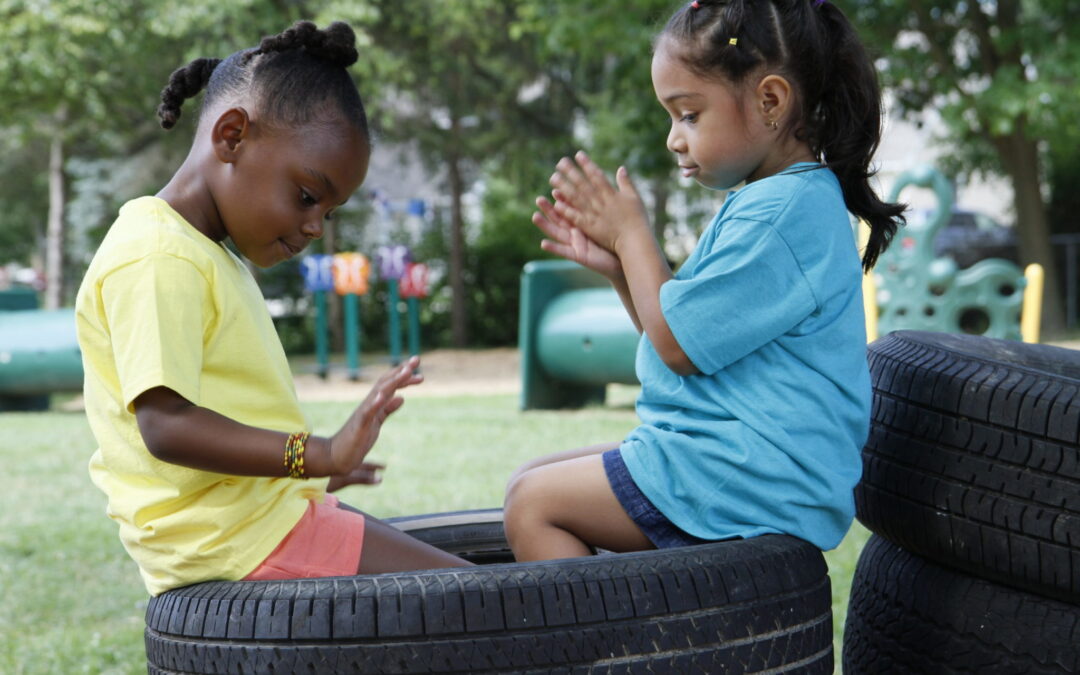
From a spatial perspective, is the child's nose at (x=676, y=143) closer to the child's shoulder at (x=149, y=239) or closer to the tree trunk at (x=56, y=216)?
the child's shoulder at (x=149, y=239)

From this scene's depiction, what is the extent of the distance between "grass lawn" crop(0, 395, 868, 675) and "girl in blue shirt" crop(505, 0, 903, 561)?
5.55ft

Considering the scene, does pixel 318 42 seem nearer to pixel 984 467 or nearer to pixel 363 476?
pixel 363 476

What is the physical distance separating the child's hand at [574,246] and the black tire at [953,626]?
0.86 metres

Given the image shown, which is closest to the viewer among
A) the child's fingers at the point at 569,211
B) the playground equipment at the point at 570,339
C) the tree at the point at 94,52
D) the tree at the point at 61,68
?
the child's fingers at the point at 569,211

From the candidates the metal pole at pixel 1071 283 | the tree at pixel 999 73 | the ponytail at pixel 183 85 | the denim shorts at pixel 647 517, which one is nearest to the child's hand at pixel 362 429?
the denim shorts at pixel 647 517

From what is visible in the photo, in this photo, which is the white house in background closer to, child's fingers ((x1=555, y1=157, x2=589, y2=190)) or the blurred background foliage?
the blurred background foliage

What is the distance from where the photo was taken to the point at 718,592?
5.74 ft

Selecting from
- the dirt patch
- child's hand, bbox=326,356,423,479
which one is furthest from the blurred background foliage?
child's hand, bbox=326,356,423,479

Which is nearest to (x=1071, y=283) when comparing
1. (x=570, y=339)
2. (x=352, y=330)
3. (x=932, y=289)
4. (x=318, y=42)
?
(x=932, y=289)

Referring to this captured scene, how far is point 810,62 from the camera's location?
210 centimetres

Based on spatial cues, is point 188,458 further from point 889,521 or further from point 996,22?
point 996,22

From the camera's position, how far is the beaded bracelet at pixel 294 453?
183 cm

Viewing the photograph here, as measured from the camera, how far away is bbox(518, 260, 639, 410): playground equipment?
9156mm

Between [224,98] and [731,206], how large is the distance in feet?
3.04
